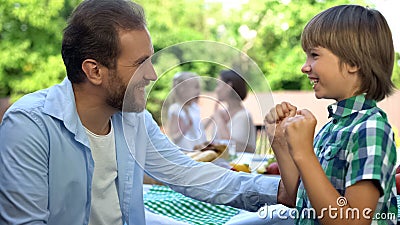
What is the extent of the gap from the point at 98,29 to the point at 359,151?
70 centimetres

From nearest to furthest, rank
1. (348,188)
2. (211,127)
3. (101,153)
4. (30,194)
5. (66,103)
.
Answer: (348,188), (30,194), (66,103), (101,153), (211,127)

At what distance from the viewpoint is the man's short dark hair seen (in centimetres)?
142

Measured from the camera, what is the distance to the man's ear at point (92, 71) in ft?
4.69

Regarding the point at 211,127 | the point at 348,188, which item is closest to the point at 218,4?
the point at 211,127

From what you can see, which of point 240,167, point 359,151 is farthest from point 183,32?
point 359,151

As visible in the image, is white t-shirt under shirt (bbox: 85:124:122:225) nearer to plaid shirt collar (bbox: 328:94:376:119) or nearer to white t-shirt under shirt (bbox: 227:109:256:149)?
white t-shirt under shirt (bbox: 227:109:256:149)

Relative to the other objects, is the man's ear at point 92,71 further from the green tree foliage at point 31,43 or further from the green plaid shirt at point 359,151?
the green tree foliage at point 31,43

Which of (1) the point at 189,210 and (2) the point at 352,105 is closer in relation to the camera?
(2) the point at 352,105

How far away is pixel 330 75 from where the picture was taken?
45.3 inches

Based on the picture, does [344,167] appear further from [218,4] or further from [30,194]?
[218,4]

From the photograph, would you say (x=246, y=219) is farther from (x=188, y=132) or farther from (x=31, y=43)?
(x=31, y=43)

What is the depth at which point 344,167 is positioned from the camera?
110cm

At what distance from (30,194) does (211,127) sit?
557 mm

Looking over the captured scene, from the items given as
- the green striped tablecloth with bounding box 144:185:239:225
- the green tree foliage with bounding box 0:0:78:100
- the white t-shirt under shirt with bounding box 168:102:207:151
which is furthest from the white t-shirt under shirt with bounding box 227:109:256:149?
the green tree foliage with bounding box 0:0:78:100
